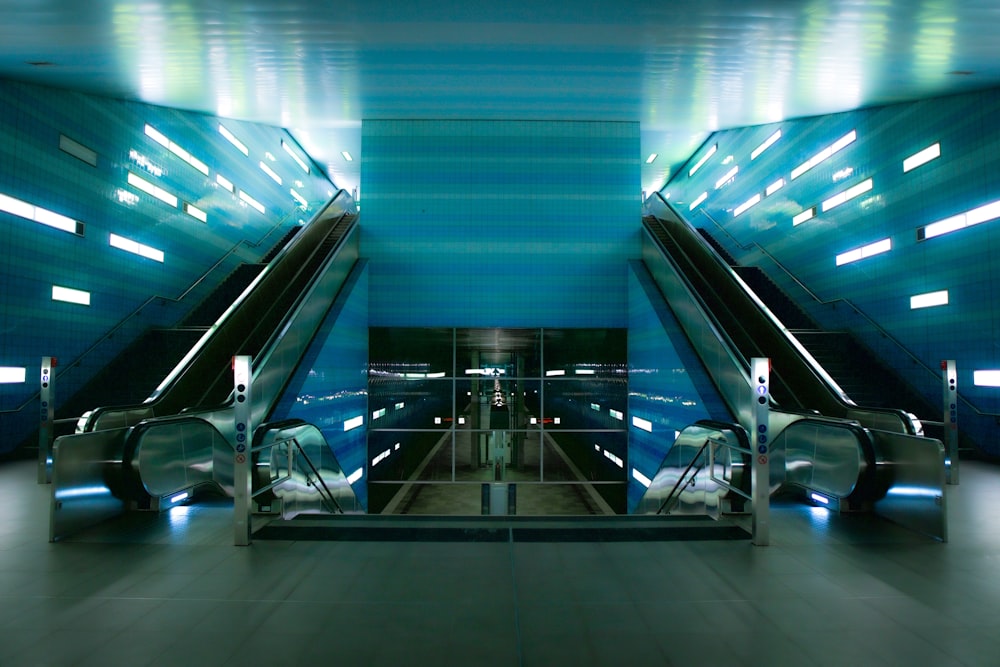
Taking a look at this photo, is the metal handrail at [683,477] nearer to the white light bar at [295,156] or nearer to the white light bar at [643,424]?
the white light bar at [643,424]

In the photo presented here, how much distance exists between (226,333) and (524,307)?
7.59 meters

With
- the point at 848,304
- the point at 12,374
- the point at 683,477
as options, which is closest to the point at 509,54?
the point at 683,477

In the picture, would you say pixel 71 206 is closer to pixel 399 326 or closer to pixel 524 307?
pixel 399 326

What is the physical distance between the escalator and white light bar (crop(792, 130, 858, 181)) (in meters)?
13.0

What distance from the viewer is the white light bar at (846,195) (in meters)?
12.8

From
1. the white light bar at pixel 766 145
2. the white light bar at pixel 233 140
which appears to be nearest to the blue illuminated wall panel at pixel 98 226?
the white light bar at pixel 233 140

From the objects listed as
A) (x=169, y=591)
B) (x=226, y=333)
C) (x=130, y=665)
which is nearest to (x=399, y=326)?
(x=226, y=333)

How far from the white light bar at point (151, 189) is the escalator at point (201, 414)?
365cm

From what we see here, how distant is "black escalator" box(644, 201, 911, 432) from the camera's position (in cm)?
805

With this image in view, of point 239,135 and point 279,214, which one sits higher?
point 239,135

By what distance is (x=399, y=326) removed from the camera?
14.8m

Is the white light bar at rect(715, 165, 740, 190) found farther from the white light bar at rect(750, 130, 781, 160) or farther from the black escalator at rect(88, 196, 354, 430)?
the black escalator at rect(88, 196, 354, 430)

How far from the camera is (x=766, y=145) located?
16.9m

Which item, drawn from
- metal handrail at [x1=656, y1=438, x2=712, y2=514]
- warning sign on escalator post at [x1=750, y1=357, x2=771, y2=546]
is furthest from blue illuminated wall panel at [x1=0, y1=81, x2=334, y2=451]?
warning sign on escalator post at [x1=750, y1=357, x2=771, y2=546]
